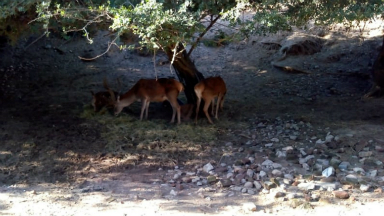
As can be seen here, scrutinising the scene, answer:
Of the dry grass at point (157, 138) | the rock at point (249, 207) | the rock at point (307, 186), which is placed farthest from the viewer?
the dry grass at point (157, 138)

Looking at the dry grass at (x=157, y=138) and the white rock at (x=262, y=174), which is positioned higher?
the dry grass at (x=157, y=138)

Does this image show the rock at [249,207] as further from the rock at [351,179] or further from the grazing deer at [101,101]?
the grazing deer at [101,101]

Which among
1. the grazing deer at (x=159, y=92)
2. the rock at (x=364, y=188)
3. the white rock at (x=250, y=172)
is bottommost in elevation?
the rock at (x=364, y=188)

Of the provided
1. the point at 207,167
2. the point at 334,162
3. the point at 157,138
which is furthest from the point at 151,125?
the point at 334,162

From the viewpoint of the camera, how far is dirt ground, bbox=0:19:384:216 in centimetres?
654

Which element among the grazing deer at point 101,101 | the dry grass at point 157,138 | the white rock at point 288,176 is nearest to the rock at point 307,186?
the white rock at point 288,176

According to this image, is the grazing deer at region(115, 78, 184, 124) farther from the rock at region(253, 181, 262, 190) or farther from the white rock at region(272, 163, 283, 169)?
Result: the rock at region(253, 181, 262, 190)

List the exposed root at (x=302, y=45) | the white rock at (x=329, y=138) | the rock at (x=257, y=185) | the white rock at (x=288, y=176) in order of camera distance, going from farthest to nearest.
→ the exposed root at (x=302, y=45), the white rock at (x=329, y=138), the white rock at (x=288, y=176), the rock at (x=257, y=185)

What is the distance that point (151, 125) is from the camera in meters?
9.80

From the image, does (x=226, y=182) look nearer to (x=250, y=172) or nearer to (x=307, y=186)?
(x=250, y=172)

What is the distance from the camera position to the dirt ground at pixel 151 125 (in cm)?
654

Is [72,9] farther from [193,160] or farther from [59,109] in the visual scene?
[59,109]

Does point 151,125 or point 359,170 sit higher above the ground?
point 151,125

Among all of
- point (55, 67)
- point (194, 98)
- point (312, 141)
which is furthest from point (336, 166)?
point (55, 67)
